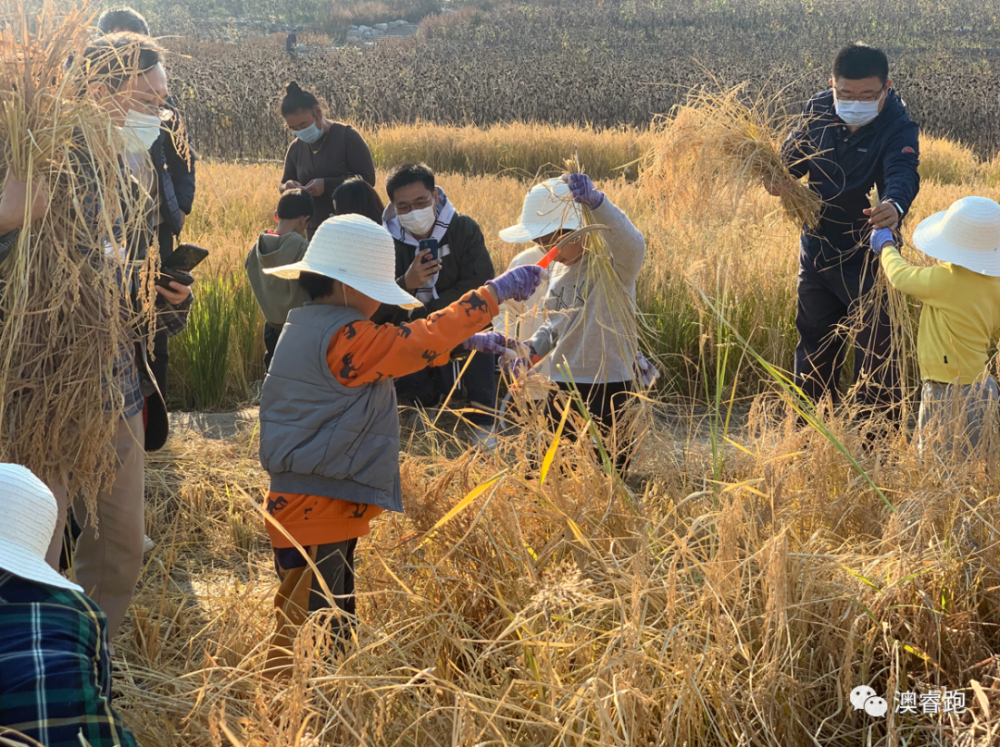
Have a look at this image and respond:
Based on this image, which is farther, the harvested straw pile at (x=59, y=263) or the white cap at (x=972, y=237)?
the white cap at (x=972, y=237)

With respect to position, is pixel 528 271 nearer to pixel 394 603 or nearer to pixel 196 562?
pixel 394 603

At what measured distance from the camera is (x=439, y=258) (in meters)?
3.99

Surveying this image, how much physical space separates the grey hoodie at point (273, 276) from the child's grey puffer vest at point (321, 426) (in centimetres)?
139

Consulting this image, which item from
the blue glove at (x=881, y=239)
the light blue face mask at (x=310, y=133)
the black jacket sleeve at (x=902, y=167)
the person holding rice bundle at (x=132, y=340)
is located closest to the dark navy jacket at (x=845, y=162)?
the black jacket sleeve at (x=902, y=167)

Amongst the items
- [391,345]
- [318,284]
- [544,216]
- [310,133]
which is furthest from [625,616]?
[310,133]

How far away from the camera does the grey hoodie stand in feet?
11.6

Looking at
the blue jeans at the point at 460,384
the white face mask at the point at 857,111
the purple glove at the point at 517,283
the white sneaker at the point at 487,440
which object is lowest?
the blue jeans at the point at 460,384

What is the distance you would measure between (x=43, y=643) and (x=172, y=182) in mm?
2731

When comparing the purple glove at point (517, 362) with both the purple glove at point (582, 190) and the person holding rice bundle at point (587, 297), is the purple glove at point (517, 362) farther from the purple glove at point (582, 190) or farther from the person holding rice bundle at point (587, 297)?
the purple glove at point (582, 190)

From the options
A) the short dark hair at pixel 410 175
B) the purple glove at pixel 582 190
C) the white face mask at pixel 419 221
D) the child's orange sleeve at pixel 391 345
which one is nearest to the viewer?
the child's orange sleeve at pixel 391 345

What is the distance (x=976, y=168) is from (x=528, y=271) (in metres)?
11.2

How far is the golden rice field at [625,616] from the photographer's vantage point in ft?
5.73

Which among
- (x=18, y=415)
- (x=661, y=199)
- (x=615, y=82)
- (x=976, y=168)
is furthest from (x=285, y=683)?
(x=615, y=82)

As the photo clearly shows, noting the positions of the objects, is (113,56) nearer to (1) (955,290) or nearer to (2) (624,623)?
(2) (624,623)
